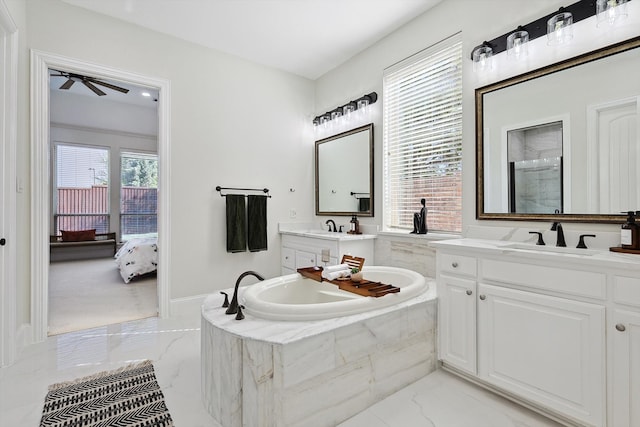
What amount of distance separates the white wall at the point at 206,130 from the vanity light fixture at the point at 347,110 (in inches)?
12.1

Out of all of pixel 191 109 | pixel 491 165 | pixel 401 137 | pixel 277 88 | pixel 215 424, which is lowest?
pixel 215 424

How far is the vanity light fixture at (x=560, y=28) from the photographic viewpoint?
183 centimetres

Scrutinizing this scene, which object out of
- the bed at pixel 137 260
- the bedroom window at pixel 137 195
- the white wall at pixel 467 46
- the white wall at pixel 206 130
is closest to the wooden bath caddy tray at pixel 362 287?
the white wall at pixel 467 46

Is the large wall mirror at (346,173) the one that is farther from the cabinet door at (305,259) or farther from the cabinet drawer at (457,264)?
the cabinet drawer at (457,264)

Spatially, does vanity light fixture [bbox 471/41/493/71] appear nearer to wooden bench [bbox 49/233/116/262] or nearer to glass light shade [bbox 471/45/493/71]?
glass light shade [bbox 471/45/493/71]

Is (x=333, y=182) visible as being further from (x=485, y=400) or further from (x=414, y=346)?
(x=485, y=400)

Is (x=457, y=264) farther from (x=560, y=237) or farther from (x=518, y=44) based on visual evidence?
(x=518, y=44)

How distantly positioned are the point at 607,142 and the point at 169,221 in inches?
135

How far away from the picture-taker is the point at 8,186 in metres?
2.17

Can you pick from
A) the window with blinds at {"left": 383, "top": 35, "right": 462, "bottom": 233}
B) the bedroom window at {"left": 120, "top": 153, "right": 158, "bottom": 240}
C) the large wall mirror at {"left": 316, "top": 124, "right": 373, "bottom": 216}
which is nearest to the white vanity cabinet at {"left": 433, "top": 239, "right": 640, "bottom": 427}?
the window with blinds at {"left": 383, "top": 35, "right": 462, "bottom": 233}

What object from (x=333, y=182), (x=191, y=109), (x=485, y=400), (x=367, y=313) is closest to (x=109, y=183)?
(x=191, y=109)

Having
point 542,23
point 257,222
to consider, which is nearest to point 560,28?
point 542,23

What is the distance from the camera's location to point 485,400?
1.76 m

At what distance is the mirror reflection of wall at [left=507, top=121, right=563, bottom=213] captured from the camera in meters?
1.91
